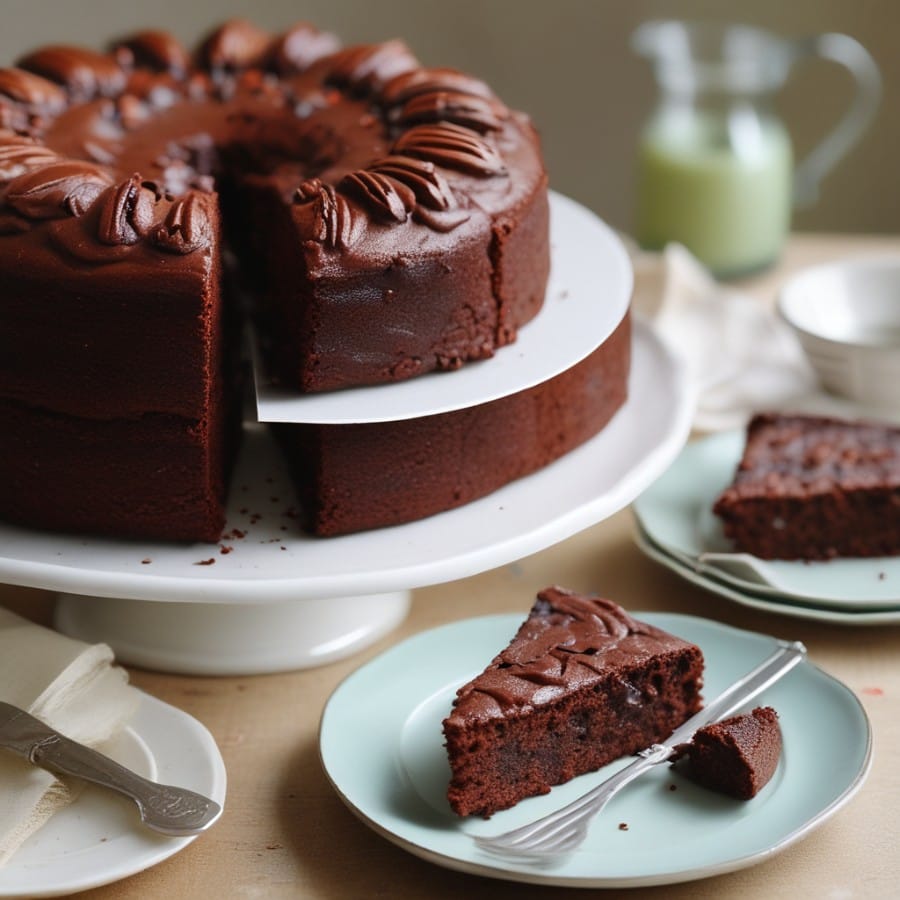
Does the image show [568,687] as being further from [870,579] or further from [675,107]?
[675,107]

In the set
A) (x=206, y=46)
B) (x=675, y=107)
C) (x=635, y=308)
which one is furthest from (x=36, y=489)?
(x=675, y=107)

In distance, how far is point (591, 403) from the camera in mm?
2365

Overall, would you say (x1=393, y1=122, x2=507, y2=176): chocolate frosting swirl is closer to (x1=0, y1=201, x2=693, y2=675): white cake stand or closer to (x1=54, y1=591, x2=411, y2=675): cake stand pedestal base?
(x1=0, y1=201, x2=693, y2=675): white cake stand

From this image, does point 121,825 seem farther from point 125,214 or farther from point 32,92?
point 32,92

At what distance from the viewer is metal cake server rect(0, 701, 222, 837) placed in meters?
1.72

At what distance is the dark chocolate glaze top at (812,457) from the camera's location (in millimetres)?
2412

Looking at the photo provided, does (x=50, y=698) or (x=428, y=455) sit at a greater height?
(x=428, y=455)

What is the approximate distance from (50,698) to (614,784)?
0.77 meters

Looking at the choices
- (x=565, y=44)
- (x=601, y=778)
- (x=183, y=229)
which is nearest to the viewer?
(x=601, y=778)

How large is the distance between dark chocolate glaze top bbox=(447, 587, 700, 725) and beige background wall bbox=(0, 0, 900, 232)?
3.09 metres

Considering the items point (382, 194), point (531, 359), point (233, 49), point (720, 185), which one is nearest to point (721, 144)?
point (720, 185)

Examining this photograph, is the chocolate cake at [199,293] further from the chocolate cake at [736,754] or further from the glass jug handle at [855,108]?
the glass jug handle at [855,108]

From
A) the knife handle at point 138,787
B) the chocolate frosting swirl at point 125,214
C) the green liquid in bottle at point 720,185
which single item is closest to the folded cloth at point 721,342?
the green liquid in bottle at point 720,185

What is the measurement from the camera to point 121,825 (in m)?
1.77
